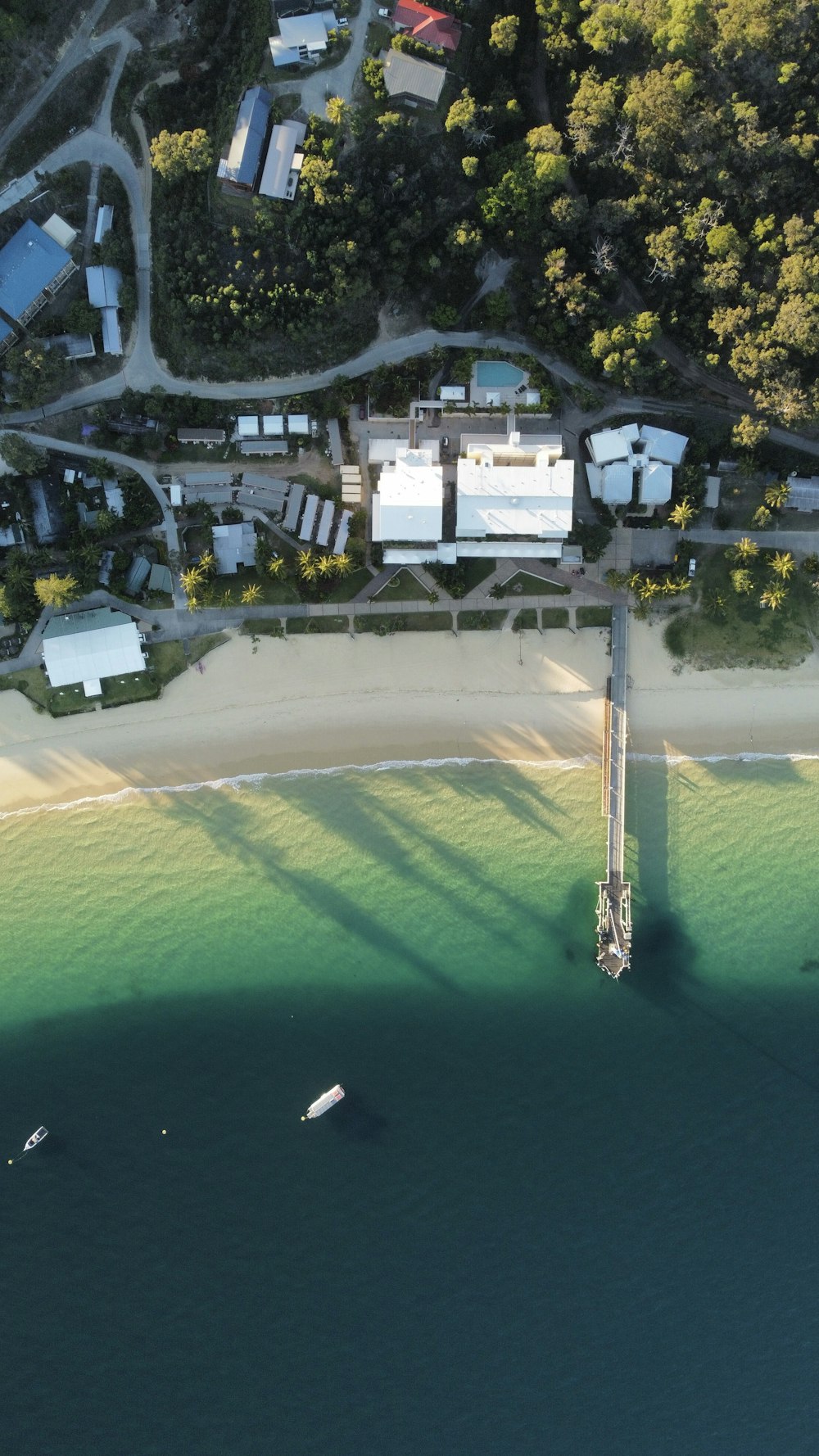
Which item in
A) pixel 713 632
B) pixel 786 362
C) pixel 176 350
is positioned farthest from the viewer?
pixel 713 632

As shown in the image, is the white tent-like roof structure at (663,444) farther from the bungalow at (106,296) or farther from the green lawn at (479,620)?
the bungalow at (106,296)

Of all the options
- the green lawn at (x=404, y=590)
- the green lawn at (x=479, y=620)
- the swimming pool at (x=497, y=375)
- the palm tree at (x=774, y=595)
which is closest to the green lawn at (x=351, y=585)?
the green lawn at (x=404, y=590)

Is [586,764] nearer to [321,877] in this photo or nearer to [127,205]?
[321,877]

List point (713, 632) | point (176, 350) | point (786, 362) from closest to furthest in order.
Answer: point (786, 362) → point (176, 350) → point (713, 632)

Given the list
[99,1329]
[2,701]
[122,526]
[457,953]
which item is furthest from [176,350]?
[99,1329]

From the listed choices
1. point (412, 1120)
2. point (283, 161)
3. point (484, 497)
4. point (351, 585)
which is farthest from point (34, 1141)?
point (283, 161)

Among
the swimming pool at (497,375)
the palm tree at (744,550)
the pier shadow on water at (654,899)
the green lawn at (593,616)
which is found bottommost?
the pier shadow on water at (654,899)

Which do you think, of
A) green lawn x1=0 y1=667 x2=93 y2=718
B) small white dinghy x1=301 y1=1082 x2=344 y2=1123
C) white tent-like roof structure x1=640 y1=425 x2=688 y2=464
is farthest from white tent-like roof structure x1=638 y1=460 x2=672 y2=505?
small white dinghy x1=301 y1=1082 x2=344 y2=1123
